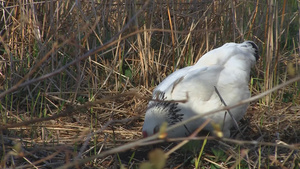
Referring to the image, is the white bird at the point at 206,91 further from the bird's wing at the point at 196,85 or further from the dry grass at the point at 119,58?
the dry grass at the point at 119,58

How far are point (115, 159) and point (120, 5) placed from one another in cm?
153

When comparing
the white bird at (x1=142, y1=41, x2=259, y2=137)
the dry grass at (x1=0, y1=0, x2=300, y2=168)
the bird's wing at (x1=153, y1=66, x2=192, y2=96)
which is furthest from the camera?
the dry grass at (x1=0, y1=0, x2=300, y2=168)

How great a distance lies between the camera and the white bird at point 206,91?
8.97 feet

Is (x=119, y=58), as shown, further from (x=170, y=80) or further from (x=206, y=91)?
A: (x=206, y=91)

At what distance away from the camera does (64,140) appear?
285cm

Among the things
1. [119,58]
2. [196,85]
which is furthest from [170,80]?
[119,58]

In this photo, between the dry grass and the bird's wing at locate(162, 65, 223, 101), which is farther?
the dry grass

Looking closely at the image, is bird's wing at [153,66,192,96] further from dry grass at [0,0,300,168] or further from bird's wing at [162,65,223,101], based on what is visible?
dry grass at [0,0,300,168]

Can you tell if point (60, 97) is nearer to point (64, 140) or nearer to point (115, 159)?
point (64, 140)

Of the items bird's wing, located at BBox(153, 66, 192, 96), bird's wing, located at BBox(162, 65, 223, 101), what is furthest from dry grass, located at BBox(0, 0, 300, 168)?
bird's wing, located at BBox(162, 65, 223, 101)

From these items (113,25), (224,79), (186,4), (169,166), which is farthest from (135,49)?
(169,166)

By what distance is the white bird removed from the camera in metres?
2.73

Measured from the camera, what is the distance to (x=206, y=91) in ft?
9.26

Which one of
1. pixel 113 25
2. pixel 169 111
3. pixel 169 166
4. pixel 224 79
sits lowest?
pixel 169 166
